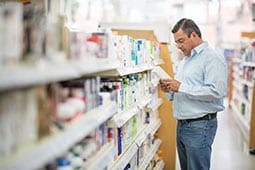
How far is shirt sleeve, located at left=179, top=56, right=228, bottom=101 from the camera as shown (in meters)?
3.39

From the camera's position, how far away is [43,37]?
60.4 inches

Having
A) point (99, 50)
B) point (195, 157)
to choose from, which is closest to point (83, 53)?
point (99, 50)

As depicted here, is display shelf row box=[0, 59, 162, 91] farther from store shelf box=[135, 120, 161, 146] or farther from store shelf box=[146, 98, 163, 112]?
store shelf box=[146, 98, 163, 112]

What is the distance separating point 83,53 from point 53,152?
696 mm

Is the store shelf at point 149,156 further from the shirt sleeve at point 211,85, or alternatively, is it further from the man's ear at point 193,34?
the man's ear at point 193,34

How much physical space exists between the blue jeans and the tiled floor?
2069 millimetres

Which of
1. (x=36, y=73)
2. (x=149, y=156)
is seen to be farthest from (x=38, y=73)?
(x=149, y=156)

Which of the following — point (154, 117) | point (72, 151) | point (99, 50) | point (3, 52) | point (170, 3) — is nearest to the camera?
point (3, 52)

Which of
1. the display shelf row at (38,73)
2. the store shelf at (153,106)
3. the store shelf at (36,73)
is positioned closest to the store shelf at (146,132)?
the store shelf at (153,106)

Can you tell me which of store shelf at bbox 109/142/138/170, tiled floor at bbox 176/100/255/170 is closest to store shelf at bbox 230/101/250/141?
tiled floor at bbox 176/100/255/170

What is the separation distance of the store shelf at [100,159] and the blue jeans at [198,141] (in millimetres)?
1239

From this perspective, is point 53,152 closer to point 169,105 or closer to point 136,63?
point 136,63

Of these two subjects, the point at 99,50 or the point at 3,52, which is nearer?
the point at 3,52

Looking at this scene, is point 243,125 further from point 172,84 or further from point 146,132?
point 172,84
